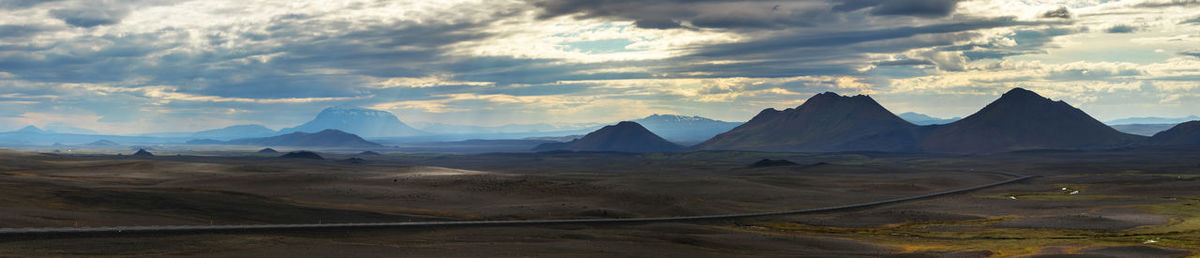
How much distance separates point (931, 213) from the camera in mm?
103125

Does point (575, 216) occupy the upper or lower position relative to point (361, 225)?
lower

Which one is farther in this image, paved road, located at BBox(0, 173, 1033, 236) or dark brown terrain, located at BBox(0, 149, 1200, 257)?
dark brown terrain, located at BBox(0, 149, 1200, 257)

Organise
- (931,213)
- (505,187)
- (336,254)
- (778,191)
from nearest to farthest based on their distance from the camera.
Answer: (336,254) < (931,213) < (505,187) < (778,191)

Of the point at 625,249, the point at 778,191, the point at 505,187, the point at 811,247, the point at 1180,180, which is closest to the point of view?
the point at 625,249

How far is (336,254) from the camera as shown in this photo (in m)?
52.7

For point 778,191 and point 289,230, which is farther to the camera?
point 778,191

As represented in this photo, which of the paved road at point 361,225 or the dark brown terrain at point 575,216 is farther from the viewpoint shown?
the dark brown terrain at point 575,216

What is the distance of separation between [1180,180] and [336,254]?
574 ft

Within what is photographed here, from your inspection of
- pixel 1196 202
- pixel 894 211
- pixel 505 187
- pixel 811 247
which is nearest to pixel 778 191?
pixel 894 211

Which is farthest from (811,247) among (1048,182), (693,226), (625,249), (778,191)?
(1048,182)

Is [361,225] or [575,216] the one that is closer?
[361,225]

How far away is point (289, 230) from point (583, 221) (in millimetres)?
28379

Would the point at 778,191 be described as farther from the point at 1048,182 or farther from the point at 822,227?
the point at 1048,182

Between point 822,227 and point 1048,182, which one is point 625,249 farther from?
point 1048,182
